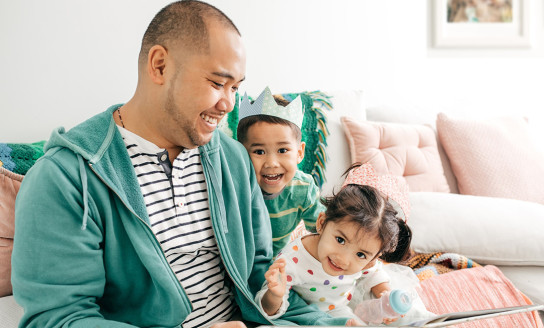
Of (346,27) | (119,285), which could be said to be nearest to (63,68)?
(119,285)

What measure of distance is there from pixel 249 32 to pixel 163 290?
4.45ft

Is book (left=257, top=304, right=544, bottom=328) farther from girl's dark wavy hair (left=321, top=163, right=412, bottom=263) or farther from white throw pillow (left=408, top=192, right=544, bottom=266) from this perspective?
white throw pillow (left=408, top=192, right=544, bottom=266)

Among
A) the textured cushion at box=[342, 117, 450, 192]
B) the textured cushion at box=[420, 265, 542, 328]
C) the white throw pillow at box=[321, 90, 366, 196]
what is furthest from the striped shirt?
the textured cushion at box=[342, 117, 450, 192]

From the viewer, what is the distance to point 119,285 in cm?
93

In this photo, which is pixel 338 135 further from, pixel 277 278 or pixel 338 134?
pixel 277 278

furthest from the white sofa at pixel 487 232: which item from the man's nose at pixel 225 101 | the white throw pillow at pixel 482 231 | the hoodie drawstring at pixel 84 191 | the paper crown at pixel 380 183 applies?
the hoodie drawstring at pixel 84 191

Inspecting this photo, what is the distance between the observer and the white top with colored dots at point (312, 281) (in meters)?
1.14

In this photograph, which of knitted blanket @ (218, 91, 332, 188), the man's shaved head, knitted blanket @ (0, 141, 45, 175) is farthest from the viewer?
knitted blanket @ (218, 91, 332, 188)

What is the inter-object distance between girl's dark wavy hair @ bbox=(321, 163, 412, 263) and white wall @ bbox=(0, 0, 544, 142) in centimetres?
99

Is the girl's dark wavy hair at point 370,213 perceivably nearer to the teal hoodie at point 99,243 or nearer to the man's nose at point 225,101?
the teal hoodie at point 99,243

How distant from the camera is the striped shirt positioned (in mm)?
980

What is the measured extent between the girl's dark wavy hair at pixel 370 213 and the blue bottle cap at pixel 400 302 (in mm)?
123

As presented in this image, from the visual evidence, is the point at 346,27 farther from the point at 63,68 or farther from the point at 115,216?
the point at 115,216

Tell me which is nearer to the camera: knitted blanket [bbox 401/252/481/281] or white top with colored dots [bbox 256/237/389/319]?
white top with colored dots [bbox 256/237/389/319]
